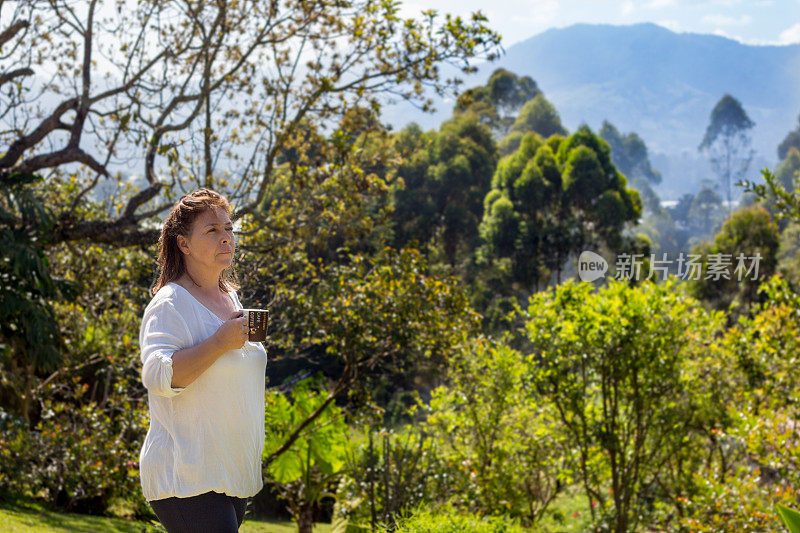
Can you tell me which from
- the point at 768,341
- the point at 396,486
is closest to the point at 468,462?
the point at 396,486

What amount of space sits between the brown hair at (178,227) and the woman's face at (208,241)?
17 mm

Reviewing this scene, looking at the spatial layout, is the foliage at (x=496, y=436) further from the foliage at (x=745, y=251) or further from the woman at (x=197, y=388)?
the foliage at (x=745, y=251)

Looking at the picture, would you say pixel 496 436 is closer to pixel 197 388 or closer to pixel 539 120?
pixel 197 388

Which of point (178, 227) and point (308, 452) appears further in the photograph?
point (308, 452)

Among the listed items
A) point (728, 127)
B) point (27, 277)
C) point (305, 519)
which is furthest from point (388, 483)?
point (728, 127)

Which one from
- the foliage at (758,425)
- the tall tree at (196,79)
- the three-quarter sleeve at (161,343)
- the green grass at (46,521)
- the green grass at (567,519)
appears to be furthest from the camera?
the green grass at (567,519)

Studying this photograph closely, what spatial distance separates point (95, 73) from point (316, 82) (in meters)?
2.19

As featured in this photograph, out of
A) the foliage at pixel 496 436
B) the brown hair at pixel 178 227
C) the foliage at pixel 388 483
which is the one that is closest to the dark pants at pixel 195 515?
the brown hair at pixel 178 227

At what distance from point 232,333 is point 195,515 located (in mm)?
470

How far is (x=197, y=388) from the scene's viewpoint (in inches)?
73.6

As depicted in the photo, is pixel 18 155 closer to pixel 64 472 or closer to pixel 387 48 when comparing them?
pixel 64 472

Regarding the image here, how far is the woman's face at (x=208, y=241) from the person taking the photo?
6.56 feet

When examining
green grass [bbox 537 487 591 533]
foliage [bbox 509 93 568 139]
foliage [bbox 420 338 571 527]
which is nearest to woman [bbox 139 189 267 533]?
foliage [bbox 420 338 571 527]

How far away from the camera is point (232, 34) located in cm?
684
